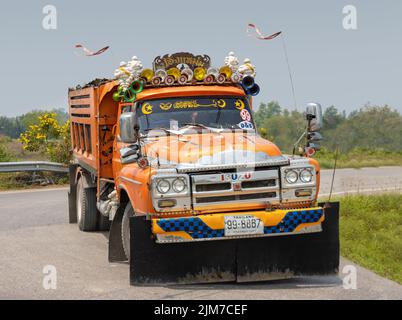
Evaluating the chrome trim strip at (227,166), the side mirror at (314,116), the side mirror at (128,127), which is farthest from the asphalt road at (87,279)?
the side mirror at (314,116)

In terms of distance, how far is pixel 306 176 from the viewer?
29.1 feet

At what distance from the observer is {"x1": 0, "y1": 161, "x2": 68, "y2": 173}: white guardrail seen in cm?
2245

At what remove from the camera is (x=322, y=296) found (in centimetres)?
825

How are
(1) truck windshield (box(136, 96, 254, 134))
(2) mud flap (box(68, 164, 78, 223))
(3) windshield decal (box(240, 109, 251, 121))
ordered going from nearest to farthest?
(1) truck windshield (box(136, 96, 254, 134)) → (3) windshield decal (box(240, 109, 251, 121)) → (2) mud flap (box(68, 164, 78, 223))

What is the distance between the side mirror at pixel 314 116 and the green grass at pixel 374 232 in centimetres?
235

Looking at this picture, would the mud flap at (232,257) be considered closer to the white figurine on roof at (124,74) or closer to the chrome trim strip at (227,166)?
the chrome trim strip at (227,166)

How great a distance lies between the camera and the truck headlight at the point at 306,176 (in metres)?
8.85

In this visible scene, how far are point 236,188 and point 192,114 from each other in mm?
2076

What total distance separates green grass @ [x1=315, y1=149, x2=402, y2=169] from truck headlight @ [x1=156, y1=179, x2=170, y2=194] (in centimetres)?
2370

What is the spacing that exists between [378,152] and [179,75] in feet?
113
